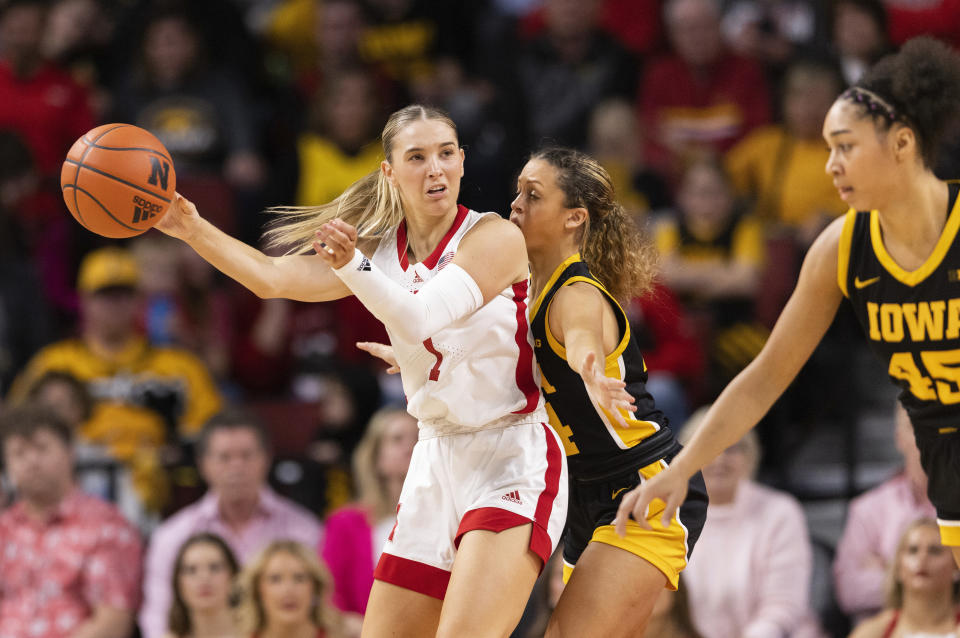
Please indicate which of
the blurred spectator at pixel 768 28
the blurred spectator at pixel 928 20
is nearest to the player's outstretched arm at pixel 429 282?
the blurred spectator at pixel 928 20

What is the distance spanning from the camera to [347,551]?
6.97 meters

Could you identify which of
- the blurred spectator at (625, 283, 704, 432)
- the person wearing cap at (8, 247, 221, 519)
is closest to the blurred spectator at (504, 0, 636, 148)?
the blurred spectator at (625, 283, 704, 432)

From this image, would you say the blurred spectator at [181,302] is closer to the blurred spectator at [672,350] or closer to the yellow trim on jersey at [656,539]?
the blurred spectator at [672,350]

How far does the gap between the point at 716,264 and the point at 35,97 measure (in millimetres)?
5155

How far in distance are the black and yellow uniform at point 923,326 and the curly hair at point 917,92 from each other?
26cm

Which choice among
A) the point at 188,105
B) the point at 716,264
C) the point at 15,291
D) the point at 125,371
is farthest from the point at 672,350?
the point at 15,291

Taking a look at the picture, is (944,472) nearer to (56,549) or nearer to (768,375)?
(768,375)

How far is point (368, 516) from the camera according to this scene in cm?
700

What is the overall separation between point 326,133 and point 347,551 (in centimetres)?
366

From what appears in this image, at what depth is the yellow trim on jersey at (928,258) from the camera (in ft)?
13.1

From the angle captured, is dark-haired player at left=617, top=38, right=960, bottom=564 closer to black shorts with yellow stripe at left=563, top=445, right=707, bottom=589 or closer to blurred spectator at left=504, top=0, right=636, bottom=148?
black shorts with yellow stripe at left=563, top=445, right=707, bottom=589

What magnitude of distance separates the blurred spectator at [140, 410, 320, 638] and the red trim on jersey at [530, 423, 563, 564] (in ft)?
10.2

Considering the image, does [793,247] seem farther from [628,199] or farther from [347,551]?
[347,551]

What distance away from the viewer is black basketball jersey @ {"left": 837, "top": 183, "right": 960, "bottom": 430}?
3.99 metres
